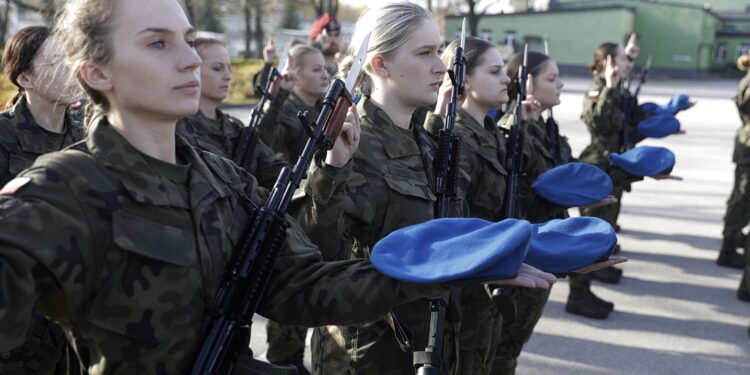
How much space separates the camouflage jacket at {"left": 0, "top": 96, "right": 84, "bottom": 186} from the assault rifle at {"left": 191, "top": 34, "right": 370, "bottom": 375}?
151cm

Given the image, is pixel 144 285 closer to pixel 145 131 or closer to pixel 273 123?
pixel 145 131

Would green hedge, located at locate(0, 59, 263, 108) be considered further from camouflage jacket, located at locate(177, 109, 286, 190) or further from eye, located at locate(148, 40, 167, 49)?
eye, located at locate(148, 40, 167, 49)

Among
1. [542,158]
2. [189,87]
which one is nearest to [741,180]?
[542,158]

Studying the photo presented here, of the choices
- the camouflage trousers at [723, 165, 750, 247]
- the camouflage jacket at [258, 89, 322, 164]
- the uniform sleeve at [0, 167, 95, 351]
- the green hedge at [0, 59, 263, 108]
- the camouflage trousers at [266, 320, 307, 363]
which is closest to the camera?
the uniform sleeve at [0, 167, 95, 351]

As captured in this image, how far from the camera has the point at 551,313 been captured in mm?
5961

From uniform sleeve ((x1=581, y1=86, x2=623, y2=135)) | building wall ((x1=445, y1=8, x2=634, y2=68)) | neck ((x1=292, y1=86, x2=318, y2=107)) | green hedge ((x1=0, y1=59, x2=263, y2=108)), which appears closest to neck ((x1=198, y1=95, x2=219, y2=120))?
neck ((x1=292, y1=86, x2=318, y2=107))

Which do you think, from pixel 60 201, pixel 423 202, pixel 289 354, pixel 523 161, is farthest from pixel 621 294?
pixel 60 201

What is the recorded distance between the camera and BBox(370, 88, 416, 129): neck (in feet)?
9.36

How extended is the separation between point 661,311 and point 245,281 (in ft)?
16.7

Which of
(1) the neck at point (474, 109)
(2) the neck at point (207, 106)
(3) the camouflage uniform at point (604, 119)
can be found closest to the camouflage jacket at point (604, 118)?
(3) the camouflage uniform at point (604, 119)

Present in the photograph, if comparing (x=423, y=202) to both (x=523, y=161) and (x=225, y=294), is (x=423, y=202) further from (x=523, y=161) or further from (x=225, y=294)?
(x=523, y=161)

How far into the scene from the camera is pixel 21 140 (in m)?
2.99

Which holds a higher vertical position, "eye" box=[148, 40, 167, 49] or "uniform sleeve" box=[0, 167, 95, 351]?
"eye" box=[148, 40, 167, 49]

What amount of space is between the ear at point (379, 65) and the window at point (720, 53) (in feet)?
156
